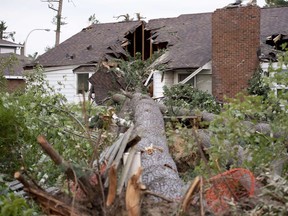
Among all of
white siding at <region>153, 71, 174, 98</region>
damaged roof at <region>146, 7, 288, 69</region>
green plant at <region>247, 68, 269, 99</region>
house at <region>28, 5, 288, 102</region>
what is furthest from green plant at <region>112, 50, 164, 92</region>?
green plant at <region>247, 68, 269, 99</region>

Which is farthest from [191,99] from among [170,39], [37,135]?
[37,135]

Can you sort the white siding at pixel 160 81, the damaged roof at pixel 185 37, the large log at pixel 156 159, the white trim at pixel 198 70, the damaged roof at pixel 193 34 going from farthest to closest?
1. the white siding at pixel 160 81
2. the damaged roof at pixel 185 37
3. the damaged roof at pixel 193 34
4. the white trim at pixel 198 70
5. the large log at pixel 156 159

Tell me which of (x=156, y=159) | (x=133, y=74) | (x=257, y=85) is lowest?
(x=156, y=159)

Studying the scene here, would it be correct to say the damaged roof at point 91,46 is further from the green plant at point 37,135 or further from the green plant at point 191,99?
the green plant at point 37,135

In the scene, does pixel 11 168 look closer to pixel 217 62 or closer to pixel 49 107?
pixel 49 107

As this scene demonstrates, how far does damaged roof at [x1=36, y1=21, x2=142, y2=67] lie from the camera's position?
94.9ft

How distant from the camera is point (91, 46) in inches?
1209

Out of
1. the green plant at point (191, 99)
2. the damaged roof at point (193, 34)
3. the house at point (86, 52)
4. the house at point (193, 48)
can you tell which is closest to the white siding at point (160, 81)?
the house at point (193, 48)

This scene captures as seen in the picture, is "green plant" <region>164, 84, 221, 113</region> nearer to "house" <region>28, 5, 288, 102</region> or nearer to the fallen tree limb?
"house" <region>28, 5, 288, 102</region>

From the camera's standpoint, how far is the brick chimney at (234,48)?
68.0 feet

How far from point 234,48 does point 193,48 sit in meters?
3.34

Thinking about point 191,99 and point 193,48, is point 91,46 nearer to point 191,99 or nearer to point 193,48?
point 193,48

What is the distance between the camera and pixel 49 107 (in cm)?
877

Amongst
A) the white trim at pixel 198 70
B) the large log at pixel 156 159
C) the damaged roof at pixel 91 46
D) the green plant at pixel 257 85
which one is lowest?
the large log at pixel 156 159
